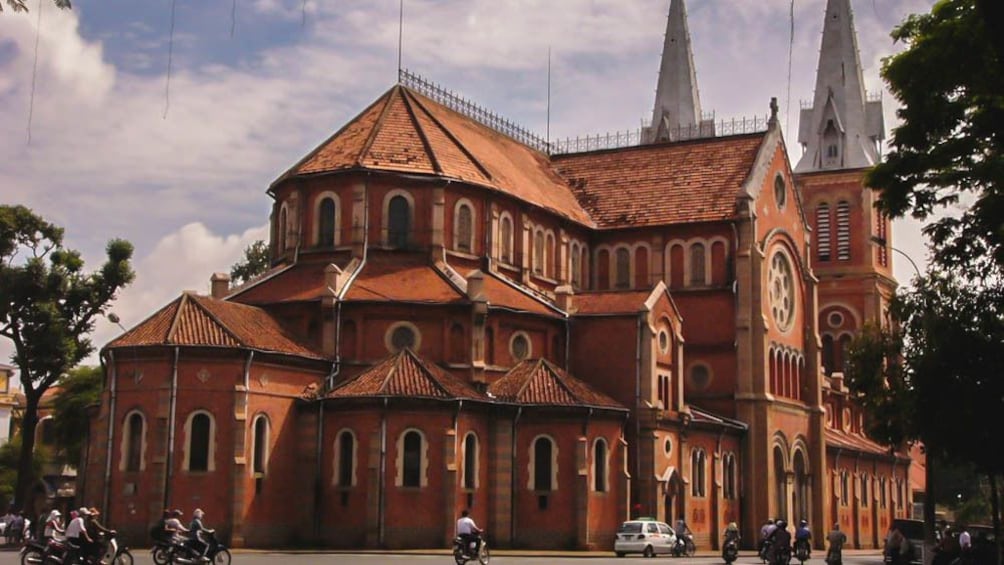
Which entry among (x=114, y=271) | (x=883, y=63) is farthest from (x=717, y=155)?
(x=883, y=63)

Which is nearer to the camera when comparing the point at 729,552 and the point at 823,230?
the point at 729,552

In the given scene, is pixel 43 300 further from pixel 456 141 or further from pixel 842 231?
pixel 842 231

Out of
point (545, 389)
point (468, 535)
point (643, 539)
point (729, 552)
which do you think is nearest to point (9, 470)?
point (545, 389)

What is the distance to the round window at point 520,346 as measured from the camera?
57.6 metres

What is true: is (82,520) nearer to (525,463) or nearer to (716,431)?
(525,463)

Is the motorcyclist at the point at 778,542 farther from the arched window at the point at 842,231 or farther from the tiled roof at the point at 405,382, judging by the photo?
the arched window at the point at 842,231

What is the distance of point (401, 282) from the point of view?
57.1 meters

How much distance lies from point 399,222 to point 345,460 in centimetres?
1268

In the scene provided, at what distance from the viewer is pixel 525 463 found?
53250 mm

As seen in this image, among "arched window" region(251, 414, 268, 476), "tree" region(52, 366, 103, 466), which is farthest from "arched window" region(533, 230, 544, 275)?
"tree" region(52, 366, 103, 466)

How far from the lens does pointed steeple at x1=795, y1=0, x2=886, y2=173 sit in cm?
9338

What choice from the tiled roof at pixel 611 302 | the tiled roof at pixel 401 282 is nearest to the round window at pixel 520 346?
the tiled roof at pixel 611 302

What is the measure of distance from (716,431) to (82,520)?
117 feet

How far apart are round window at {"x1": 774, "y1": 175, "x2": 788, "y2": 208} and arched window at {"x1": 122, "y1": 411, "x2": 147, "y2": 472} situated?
36084 millimetres
